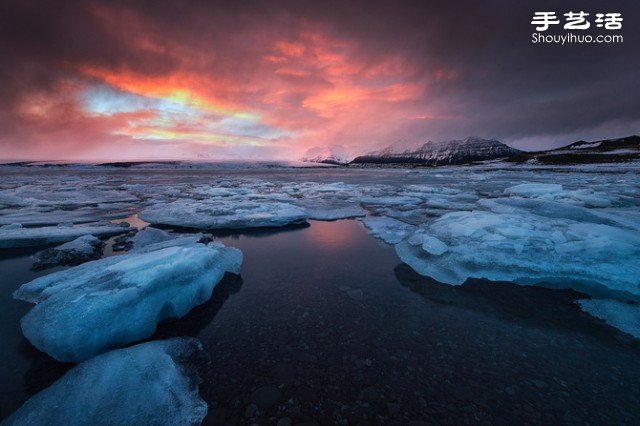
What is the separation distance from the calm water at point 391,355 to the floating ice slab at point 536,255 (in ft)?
0.87

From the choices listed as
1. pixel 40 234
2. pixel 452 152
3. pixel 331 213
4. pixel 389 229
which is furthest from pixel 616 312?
pixel 452 152

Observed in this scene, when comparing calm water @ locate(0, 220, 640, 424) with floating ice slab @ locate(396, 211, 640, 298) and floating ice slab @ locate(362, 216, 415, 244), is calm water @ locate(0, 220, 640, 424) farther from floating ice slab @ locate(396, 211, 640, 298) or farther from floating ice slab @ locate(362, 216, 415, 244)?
floating ice slab @ locate(362, 216, 415, 244)

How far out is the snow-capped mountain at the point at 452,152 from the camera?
118m

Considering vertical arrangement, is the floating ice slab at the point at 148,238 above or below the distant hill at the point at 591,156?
below

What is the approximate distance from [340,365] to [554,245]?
177 inches

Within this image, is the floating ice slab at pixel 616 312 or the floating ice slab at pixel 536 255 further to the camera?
the floating ice slab at pixel 536 255

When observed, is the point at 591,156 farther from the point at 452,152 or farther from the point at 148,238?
the point at 148,238

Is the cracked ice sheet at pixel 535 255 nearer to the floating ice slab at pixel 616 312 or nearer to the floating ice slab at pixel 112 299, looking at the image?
the floating ice slab at pixel 616 312

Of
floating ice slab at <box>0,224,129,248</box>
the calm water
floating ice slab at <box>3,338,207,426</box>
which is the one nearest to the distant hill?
the calm water

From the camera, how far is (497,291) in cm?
423

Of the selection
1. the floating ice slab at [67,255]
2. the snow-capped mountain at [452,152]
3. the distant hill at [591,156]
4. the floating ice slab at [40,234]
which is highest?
the snow-capped mountain at [452,152]

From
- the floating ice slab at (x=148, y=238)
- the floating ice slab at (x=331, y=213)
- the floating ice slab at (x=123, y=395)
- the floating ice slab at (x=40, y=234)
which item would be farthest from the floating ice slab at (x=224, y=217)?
the floating ice slab at (x=123, y=395)

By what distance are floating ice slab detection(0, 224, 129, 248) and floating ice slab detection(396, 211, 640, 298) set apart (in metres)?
7.24

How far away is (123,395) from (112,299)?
124 centimetres
